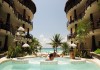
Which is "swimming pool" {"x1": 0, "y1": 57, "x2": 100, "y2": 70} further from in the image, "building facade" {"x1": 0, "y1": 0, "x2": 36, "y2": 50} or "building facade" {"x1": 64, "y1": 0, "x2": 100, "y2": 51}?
"building facade" {"x1": 64, "y1": 0, "x2": 100, "y2": 51}

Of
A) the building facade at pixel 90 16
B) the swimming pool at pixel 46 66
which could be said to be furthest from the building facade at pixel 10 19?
the building facade at pixel 90 16

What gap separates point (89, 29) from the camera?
2650cm

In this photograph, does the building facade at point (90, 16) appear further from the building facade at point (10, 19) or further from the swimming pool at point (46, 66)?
the building facade at point (10, 19)

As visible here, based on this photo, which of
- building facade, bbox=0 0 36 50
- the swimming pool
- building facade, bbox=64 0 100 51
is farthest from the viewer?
building facade, bbox=0 0 36 50

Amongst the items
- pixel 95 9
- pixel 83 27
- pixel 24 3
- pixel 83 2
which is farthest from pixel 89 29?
pixel 24 3

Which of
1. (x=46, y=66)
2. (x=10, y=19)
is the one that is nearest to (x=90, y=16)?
(x=46, y=66)

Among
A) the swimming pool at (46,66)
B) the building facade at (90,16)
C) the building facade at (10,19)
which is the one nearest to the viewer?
the swimming pool at (46,66)

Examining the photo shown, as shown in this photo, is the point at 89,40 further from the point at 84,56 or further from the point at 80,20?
the point at 84,56

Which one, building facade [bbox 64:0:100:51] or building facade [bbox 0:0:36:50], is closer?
building facade [bbox 64:0:100:51]

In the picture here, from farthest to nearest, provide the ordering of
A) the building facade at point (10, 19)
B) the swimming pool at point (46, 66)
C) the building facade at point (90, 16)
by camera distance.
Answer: the building facade at point (10, 19) → the building facade at point (90, 16) → the swimming pool at point (46, 66)

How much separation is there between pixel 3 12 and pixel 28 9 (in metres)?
10.3

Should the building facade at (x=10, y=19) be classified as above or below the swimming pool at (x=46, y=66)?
above

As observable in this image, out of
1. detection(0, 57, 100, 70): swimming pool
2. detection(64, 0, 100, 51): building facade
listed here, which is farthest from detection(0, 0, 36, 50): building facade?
detection(64, 0, 100, 51): building facade

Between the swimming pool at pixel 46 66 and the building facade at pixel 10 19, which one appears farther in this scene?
the building facade at pixel 10 19
